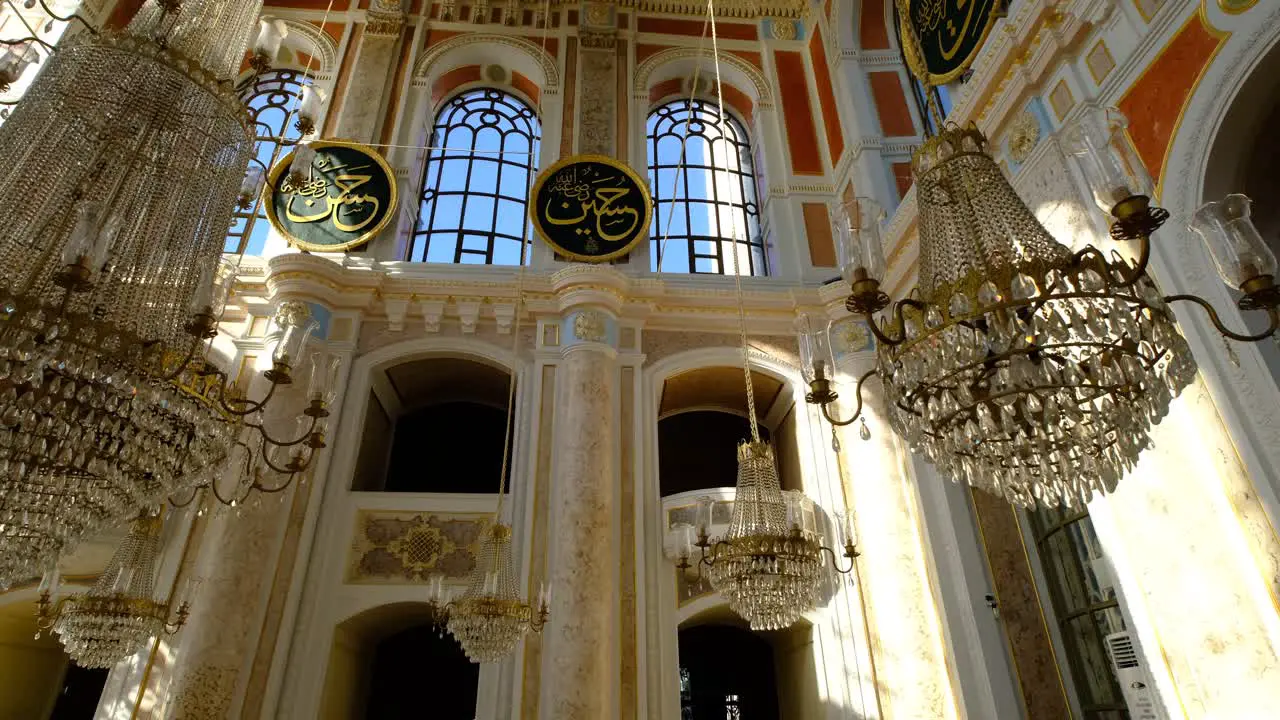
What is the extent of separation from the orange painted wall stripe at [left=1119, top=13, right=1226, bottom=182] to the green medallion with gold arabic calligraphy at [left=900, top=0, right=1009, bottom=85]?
133cm

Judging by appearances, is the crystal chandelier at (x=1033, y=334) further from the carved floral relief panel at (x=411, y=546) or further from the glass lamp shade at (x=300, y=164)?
the carved floral relief panel at (x=411, y=546)

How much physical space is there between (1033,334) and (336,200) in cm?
647

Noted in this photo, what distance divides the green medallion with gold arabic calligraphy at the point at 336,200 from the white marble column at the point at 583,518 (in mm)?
1997

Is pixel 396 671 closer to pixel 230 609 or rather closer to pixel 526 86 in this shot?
pixel 230 609

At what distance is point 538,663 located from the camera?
4.89m

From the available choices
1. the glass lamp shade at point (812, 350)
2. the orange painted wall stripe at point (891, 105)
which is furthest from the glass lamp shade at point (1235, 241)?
the orange painted wall stripe at point (891, 105)

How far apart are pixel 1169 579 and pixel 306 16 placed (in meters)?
9.05

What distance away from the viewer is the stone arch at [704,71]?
8.05 meters

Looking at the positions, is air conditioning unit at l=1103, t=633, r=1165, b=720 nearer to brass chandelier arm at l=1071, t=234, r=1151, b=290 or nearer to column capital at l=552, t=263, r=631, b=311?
brass chandelier arm at l=1071, t=234, r=1151, b=290

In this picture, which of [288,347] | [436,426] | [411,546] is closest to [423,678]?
[411,546]

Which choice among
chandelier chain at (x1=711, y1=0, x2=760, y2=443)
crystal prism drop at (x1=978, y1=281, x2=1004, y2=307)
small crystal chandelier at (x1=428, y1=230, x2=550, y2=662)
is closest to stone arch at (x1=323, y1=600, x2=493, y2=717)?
small crystal chandelier at (x1=428, y1=230, x2=550, y2=662)

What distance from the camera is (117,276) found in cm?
236

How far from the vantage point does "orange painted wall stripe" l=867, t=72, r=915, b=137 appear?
22.0 feet

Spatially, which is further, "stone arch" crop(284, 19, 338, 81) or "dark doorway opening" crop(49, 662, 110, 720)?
"stone arch" crop(284, 19, 338, 81)
